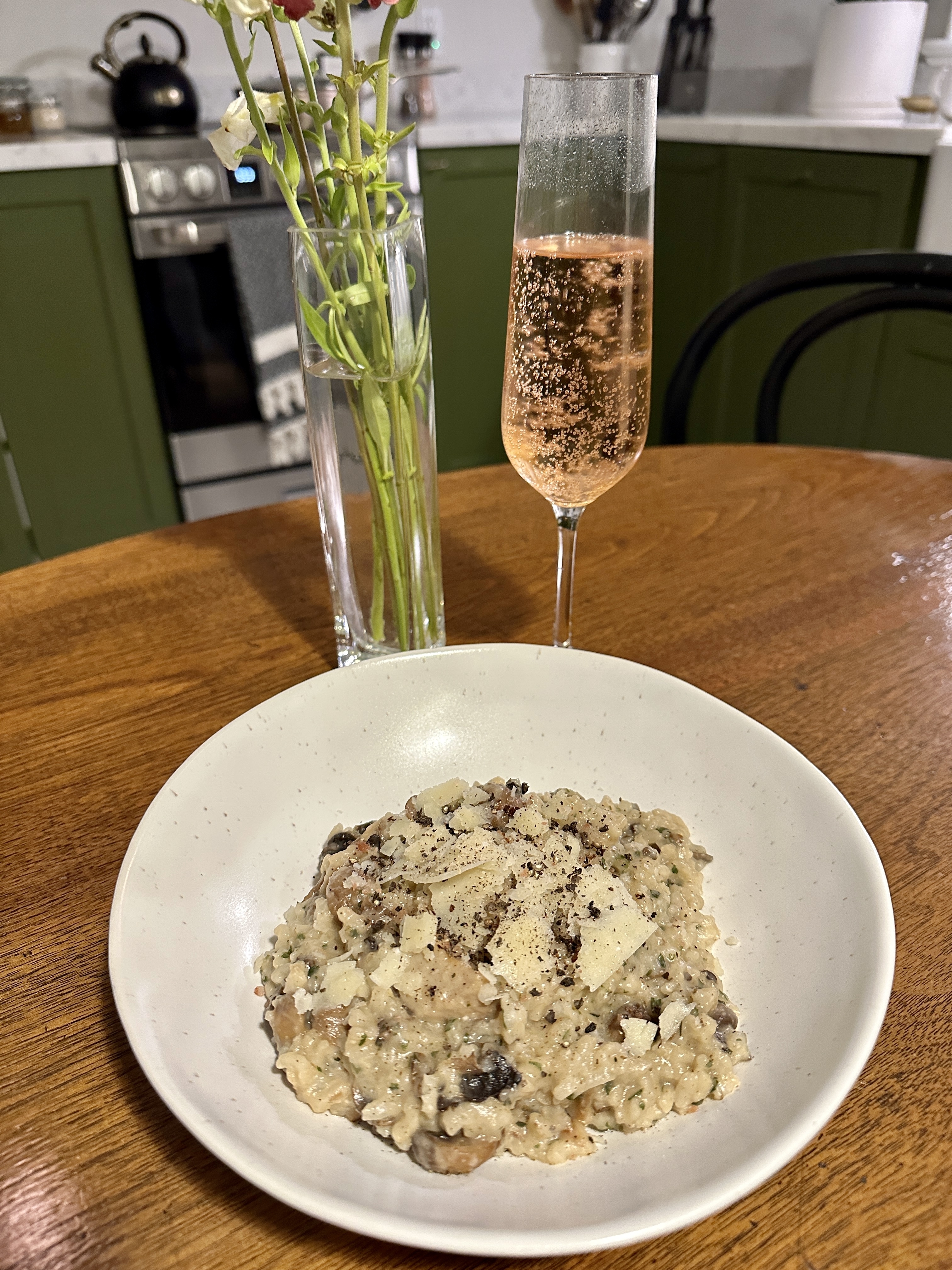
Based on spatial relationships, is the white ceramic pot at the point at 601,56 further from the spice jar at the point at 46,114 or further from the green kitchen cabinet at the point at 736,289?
the spice jar at the point at 46,114

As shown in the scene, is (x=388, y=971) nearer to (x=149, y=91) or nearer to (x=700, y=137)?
(x=149, y=91)

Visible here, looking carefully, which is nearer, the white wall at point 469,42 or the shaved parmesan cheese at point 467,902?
the shaved parmesan cheese at point 467,902

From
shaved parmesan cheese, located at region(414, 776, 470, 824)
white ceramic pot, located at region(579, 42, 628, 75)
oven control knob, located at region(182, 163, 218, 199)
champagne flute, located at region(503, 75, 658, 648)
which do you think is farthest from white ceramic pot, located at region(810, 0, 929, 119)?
shaved parmesan cheese, located at region(414, 776, 470, 824)

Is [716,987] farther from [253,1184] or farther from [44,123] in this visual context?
[44,123]

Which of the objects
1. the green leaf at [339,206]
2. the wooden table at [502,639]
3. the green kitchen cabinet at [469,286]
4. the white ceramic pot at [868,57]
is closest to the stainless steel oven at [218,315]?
the green kitchen cabinet at [469,286]

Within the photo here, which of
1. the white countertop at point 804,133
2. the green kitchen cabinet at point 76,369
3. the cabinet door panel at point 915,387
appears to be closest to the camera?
the white countertop at point 804,133
